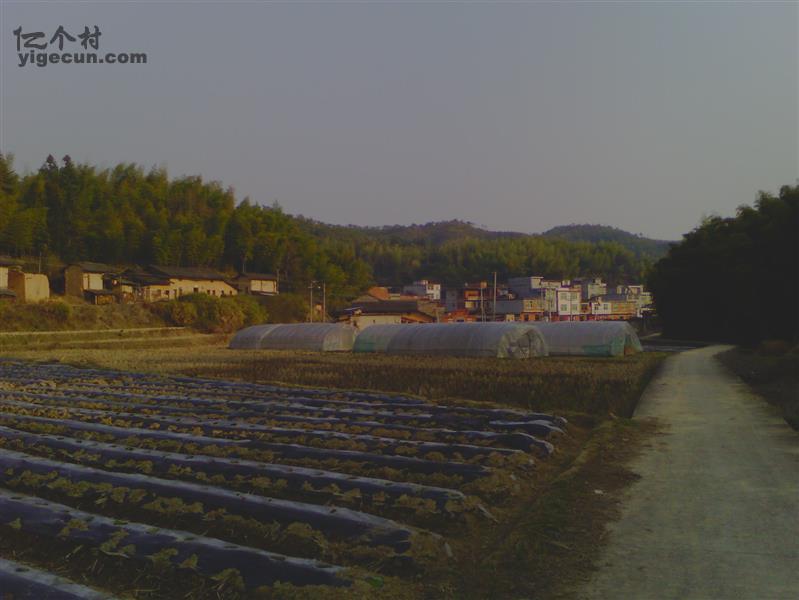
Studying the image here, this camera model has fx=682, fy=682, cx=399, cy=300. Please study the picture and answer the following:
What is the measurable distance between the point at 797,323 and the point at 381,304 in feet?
102

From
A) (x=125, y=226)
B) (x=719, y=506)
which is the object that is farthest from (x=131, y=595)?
(x=125, y=226)

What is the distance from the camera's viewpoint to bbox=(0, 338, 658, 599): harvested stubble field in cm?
399

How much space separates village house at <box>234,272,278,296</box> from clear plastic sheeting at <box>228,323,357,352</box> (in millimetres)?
20681

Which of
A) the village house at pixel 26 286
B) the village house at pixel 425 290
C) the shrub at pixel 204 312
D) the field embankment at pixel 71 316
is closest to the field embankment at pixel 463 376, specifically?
the field embankment at pixel 71 316

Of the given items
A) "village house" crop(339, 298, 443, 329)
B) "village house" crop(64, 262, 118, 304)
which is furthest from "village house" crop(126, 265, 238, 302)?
"village house" crop(339, 298, 443, 329)

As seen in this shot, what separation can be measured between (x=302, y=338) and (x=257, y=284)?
2555 centimetres

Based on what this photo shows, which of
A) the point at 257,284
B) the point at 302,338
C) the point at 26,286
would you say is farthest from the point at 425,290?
the point at 302,338

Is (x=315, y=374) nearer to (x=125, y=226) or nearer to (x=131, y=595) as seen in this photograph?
(x=131, y=595)

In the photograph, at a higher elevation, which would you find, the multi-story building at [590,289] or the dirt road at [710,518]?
the multi-story building at [590,289]

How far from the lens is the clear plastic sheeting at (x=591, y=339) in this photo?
24266 mm

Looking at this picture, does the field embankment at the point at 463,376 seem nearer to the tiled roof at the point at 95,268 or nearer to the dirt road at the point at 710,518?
the dirt road at the point at 710,518

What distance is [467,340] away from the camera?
76.8 feet

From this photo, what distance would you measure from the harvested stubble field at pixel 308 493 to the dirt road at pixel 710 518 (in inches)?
10.5

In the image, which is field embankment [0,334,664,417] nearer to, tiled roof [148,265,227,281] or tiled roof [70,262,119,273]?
tiled roof [70,262,119,273]
